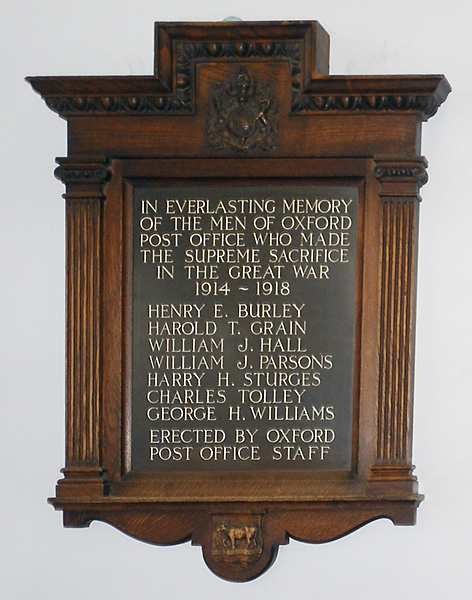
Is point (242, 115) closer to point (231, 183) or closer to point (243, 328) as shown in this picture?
point (231, 183)

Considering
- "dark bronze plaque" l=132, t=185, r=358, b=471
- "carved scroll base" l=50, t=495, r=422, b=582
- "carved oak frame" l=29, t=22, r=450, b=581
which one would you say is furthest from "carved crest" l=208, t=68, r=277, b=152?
"carved scroll base" l=50, t=495, r=422, b=582

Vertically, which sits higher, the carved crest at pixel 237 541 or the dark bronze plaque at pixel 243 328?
the dark bronze plaque at pixel 243 328

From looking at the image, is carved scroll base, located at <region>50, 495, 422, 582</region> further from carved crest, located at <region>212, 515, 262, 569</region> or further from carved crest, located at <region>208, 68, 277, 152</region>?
carved crest, located at <region>208, 68, 277, 152</region>

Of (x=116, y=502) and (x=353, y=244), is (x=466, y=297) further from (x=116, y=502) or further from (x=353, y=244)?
(x=116, y=502)

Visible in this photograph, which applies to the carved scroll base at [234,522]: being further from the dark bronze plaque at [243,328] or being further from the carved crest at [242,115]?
the carved crest at [242,115]

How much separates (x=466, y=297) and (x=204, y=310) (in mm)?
712

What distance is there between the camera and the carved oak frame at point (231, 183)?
2.36m

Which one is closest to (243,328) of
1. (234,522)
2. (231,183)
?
(231,183)

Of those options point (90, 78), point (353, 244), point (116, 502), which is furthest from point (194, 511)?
point (90, 78)

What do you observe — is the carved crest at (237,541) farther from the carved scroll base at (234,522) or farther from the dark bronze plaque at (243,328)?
the dark bronze plaque at (243,328)

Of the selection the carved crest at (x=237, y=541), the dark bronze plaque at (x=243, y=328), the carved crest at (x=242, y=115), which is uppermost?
the carved crest at (x=242, y=115)

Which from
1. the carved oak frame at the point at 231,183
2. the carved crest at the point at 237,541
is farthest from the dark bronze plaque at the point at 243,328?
the carved crest at the point at 237,541

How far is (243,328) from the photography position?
2.44 m

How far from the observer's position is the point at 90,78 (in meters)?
2.34
